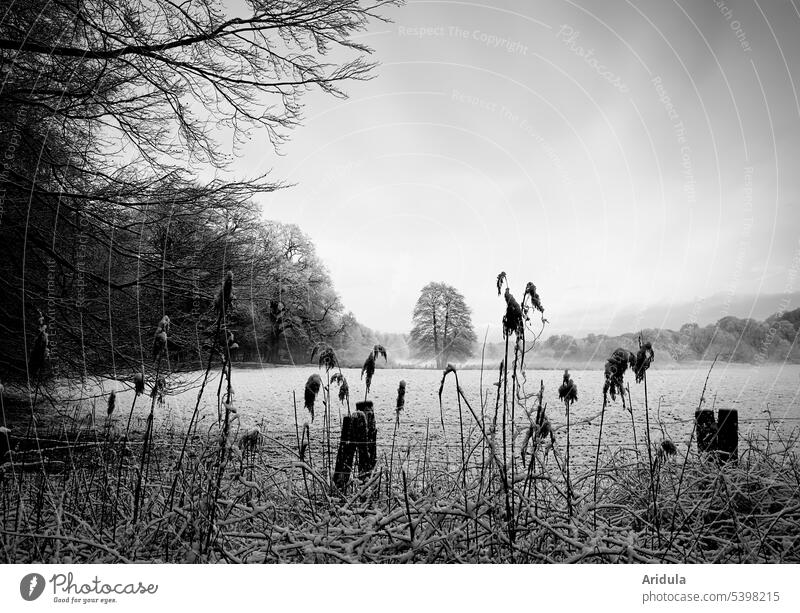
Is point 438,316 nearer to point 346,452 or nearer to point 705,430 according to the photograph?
point 346,452

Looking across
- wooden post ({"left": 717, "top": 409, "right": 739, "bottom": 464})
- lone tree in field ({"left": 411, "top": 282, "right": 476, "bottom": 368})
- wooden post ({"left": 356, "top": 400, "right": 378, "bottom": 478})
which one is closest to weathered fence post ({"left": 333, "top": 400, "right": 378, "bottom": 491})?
wooden post ({"left": 356, "top": 400, "right": 378, "bottom": 478})

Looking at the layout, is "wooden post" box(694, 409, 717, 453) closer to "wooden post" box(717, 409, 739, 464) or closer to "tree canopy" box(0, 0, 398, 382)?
"wooden post" box(717, 409, 739, 464)

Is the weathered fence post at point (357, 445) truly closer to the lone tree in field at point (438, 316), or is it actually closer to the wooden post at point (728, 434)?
the lone tree in field at point (438, 316)

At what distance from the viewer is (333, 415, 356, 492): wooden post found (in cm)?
301

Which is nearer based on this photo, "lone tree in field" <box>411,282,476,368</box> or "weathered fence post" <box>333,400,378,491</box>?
"weathered fence post" <box>333,400,378,491</box>

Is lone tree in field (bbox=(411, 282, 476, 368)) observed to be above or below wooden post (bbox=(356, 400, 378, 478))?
above

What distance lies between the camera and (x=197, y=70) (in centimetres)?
432

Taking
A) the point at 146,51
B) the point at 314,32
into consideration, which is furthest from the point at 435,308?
the point at 146,51

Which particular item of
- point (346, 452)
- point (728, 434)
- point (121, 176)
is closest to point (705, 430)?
point (728, 434)

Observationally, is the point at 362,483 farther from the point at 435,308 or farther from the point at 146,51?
the point at 146,51

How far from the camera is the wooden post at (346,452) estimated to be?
3013 millimetres

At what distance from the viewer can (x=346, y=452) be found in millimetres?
3055

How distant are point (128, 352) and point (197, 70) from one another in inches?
126
